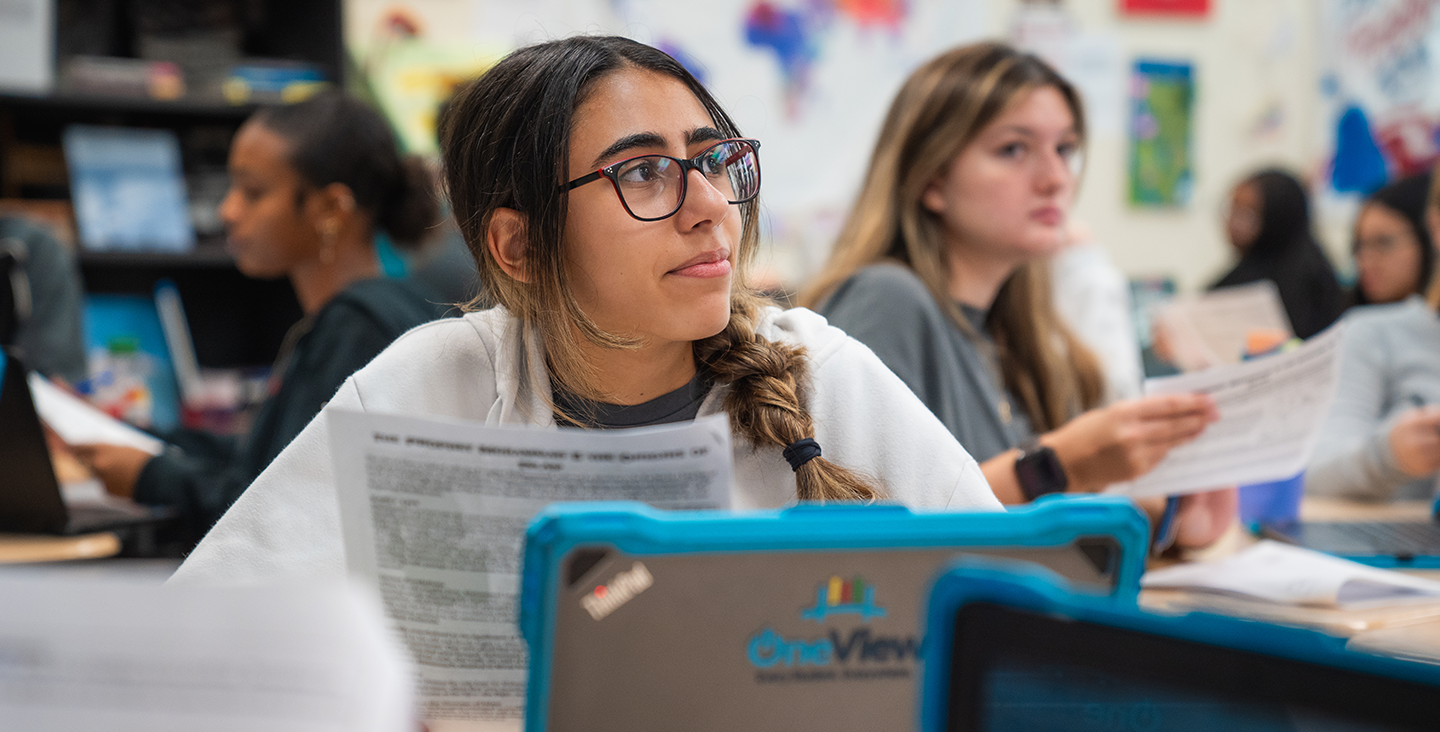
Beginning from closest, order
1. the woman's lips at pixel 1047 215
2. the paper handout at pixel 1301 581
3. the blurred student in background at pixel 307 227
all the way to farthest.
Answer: the paper handout at pixel 1301 581 < the woman's lips at pixel 1047 215 < the blurred student in background at pixel 307 227

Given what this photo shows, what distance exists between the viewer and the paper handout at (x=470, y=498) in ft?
1.98

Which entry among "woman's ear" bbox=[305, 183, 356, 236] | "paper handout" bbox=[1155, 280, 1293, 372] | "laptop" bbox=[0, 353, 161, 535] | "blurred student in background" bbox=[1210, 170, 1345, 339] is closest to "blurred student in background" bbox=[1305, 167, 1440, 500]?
"paper handout" bbox=[1155, 280, 1293, 372]

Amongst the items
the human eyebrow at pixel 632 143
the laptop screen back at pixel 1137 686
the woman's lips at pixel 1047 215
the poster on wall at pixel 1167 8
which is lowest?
the laptop screen back at pixel 1137 686

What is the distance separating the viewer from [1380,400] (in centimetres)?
208

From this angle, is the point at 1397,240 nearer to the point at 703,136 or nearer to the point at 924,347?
the point at 924,347

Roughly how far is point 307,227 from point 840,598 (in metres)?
1.62

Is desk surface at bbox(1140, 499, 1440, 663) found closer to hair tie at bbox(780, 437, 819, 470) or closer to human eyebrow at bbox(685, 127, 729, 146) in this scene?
hair tie at bbox(780, 437, 819, 470)

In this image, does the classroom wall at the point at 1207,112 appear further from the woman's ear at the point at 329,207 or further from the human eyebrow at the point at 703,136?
the human eyebrow at the point at 703,136

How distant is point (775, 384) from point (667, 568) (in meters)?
0.43

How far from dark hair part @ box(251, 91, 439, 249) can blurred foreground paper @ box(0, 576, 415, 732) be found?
1.59 m

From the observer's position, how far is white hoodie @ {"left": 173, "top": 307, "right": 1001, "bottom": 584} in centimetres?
85

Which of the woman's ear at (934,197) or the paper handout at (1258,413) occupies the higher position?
the woman's ear at (934,197)

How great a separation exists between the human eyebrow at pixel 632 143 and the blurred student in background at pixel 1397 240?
8.56 feet

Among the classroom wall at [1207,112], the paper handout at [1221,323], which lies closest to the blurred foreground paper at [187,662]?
the paper handout at [1221,323]
